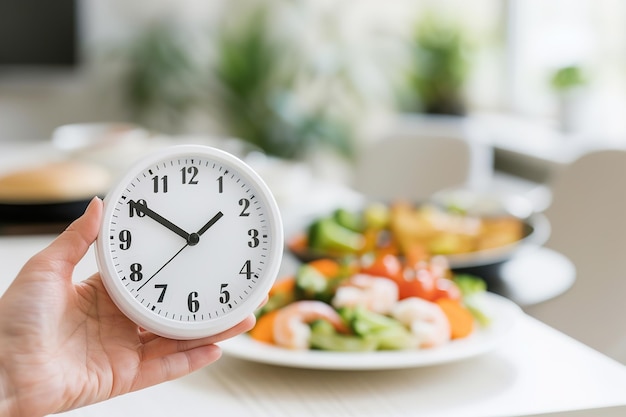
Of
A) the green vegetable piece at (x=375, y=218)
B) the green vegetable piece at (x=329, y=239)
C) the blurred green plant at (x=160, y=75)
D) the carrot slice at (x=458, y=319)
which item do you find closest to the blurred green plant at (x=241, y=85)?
the blurred green plant at (x=160, y=75)

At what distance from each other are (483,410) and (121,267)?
45cm

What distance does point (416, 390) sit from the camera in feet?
3.75

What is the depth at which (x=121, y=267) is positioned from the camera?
3.05ft

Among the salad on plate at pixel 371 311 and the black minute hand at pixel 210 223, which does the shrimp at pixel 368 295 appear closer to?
the salad on plate at pixel 371 311

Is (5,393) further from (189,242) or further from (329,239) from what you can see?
(329,239)

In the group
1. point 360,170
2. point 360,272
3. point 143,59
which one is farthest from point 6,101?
point 360,272

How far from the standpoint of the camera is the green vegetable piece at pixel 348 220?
1862 millimetres

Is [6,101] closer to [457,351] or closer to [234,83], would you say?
[234,83]

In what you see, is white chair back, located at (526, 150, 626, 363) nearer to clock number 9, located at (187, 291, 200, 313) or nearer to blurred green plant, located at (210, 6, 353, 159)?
clock number 9, located at (187, 291, 200, 313)

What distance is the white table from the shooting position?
3.49 ft

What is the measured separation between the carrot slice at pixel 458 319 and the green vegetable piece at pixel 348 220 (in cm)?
61

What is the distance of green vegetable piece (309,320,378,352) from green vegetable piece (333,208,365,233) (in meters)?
0.67

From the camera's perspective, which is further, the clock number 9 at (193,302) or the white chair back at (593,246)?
the white chair back at (593,246)

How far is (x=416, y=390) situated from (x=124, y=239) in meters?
0.44
